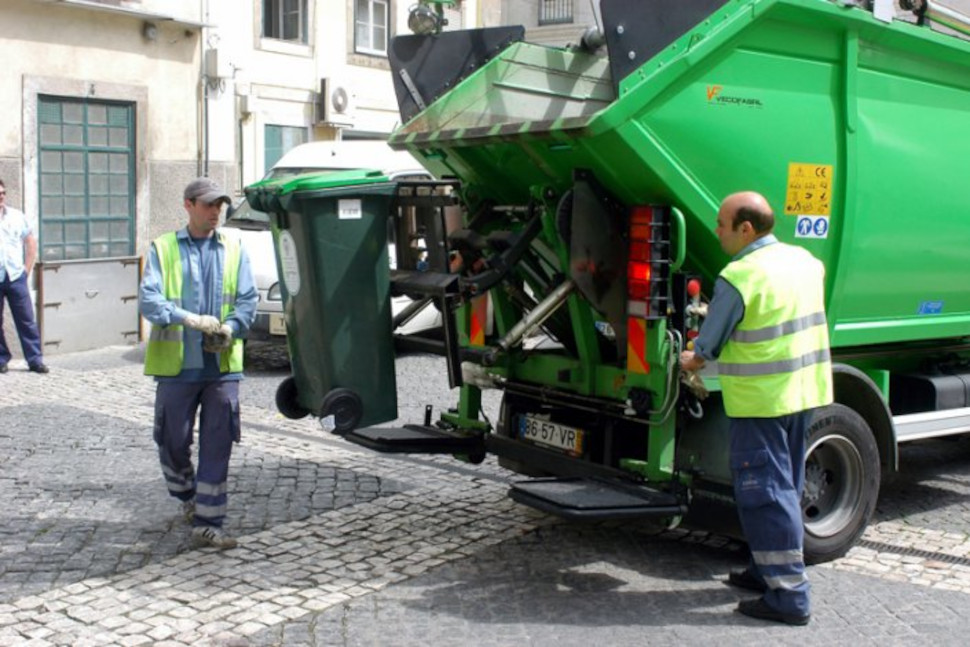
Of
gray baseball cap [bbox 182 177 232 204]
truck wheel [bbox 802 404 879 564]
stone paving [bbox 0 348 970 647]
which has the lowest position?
stone paving [bbox 0 348 970 647]

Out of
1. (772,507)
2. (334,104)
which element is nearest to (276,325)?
(772,507)

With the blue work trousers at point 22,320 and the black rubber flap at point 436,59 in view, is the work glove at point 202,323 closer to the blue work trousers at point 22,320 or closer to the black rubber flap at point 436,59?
the black rubber flap at point 436,59

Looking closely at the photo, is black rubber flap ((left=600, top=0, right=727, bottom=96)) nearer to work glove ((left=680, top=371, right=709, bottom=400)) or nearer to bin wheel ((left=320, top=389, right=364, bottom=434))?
work glove ((left=680, top=371, right=709, bottom=400))

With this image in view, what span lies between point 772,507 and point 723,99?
1728mm

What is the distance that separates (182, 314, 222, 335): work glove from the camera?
5816mm

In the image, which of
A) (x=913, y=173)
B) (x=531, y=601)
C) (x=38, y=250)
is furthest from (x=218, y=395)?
(x=38, y=250)

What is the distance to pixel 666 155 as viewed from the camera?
5348 millimetres

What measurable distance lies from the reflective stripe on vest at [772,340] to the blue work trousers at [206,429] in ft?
7.57

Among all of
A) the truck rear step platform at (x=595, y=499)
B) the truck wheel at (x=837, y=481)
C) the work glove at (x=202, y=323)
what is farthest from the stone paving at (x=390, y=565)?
the work glove at (x=202, y=323)

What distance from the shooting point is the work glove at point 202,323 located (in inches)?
229

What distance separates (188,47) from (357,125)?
12.7ft

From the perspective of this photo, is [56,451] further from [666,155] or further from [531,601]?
[666,155]

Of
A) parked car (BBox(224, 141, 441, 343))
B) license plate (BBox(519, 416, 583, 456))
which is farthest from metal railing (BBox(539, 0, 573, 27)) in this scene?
license plate (BBox(519, 416, 583, 456))

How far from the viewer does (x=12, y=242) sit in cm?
1133
